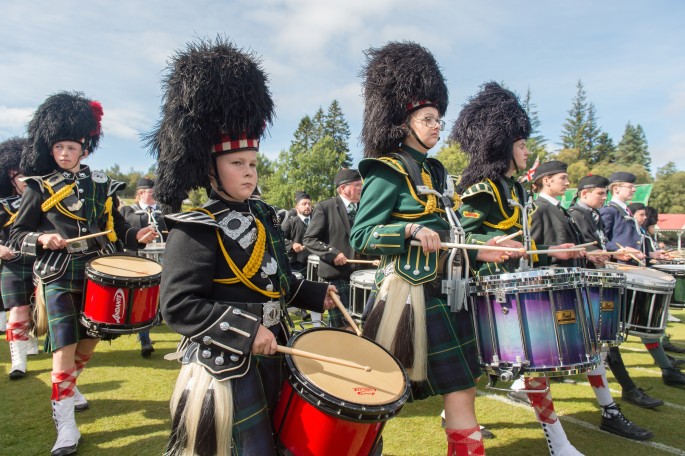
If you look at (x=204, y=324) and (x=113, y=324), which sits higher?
(x=204, y=324)

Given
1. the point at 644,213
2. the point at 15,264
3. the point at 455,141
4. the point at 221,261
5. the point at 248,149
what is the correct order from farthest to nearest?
the point at 644,213 < the point at 15,264 < the point at 455,141 < the point at 248,149 < the point at 221,261

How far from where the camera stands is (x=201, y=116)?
2.12 m

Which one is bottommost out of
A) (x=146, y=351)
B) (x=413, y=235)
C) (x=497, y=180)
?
(x=146, y=351)

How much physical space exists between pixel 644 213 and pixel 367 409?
10.3 meters

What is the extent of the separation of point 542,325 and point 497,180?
139cm

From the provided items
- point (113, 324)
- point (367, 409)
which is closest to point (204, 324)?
point (367, 409)

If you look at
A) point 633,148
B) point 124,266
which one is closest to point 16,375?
point 124,266

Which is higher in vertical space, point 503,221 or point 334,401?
point 503,221

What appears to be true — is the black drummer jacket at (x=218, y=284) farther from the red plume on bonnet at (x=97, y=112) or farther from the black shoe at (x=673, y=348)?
the black shoe at (x=673, y=348)

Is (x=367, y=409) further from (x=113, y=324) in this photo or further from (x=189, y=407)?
(x=113, y=324)

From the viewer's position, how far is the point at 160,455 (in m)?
3.32

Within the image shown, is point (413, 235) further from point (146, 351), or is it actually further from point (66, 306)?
point (146, 351)

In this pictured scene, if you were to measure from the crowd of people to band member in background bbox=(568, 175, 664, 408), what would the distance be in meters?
0.03

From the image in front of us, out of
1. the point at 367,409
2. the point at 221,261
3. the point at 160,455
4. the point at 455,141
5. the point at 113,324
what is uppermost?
the point at 455,141
